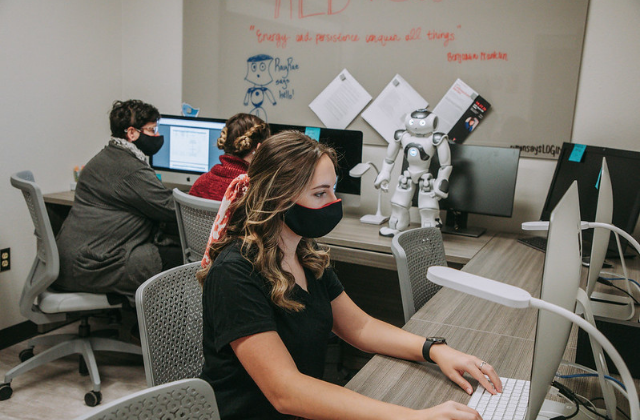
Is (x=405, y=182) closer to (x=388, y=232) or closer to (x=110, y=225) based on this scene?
(x=388, y=232)

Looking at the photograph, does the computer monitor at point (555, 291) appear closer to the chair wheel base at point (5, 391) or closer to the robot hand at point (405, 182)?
the robot hand at point (405, 182)

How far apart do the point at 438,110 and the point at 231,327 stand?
1.89 m

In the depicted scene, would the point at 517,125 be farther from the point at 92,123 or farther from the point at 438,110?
the point at 92,123

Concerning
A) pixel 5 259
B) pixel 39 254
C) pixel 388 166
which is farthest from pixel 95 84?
pixel 388 166

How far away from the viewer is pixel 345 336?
130 centimetres

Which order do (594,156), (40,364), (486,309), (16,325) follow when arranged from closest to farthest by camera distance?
(486,309) < (594,156) < (40,364) < (16,325)

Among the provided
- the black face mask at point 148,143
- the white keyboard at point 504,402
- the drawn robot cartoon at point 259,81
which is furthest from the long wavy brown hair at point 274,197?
the drawn robot cartoon at point 259,81

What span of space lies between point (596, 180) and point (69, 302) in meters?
2.30

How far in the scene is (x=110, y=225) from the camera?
2.40 meters

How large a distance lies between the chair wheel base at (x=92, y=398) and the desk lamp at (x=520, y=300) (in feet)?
6.51

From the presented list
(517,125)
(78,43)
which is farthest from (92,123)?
(517,125)

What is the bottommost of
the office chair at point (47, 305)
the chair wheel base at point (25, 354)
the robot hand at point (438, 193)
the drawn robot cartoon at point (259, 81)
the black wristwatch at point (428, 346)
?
the chair wheel base at point (25, 354)

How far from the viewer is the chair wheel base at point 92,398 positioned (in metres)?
2.26

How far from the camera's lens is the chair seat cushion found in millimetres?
2334
